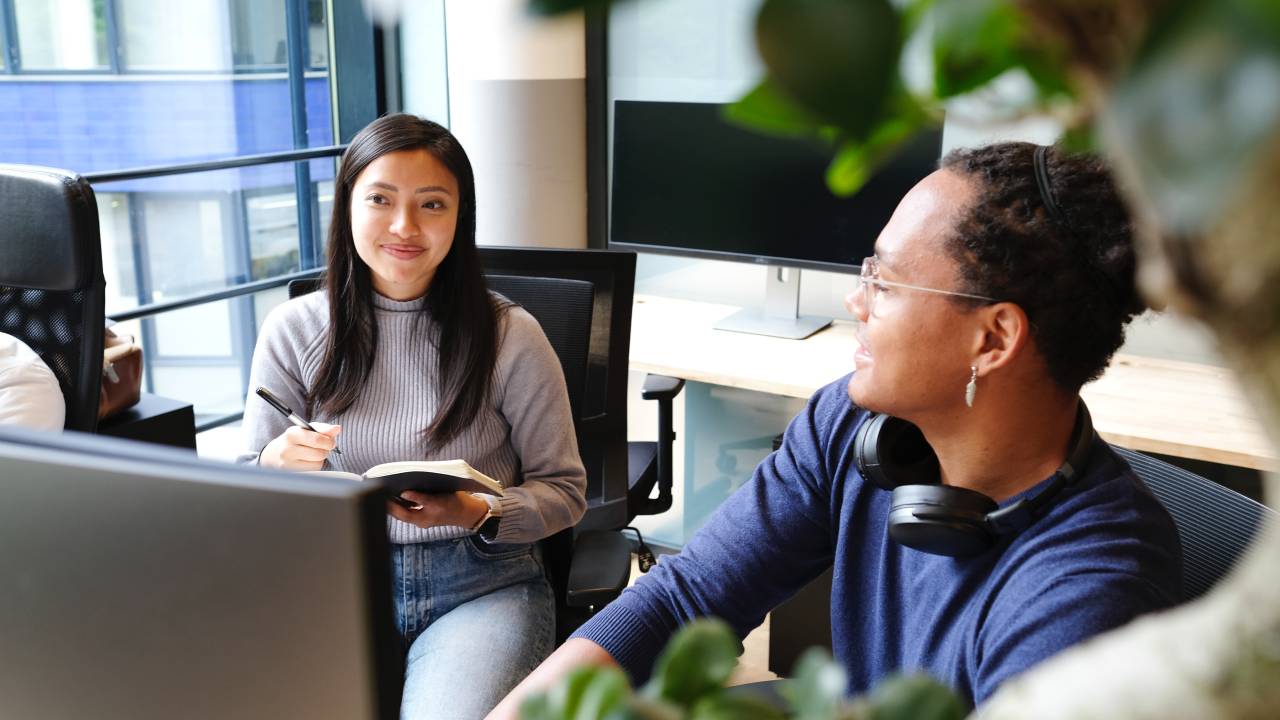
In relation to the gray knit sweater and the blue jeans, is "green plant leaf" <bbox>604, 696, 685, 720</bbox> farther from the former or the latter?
the gray knit sweater

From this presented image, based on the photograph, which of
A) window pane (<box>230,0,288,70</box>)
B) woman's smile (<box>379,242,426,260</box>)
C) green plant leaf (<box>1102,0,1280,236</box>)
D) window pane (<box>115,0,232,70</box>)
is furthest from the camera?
window pane (<box>230,0,288,70</box>)

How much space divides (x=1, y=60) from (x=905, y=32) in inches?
154

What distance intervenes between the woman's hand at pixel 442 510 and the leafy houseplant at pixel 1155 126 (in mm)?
1371

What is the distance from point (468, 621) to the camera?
65.6 inches

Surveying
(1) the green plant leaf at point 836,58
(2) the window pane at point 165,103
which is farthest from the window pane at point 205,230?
(1) the green plant leaf at point 836,58

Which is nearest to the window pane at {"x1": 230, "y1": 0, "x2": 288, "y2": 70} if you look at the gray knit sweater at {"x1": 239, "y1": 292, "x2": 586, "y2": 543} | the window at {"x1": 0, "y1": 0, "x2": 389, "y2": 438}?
the window at {"x1": 0, "y1": 0, "x2": 389, "y2": 438}

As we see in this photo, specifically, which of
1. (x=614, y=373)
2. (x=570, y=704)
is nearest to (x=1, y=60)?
(x=614, y=373)

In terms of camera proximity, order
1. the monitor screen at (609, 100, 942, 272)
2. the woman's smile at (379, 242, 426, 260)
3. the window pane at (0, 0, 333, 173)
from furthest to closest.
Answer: the window pane at (0, 0, 333, 173) < the monitor screen at (609, 100, 942, 272) < the woman's smile at (379, 242, 426, 260)

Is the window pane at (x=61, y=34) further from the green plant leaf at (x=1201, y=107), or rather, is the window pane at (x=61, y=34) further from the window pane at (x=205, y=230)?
the green plant leaf at (x=1201, y=107)

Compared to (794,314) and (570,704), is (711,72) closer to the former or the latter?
(794,314)

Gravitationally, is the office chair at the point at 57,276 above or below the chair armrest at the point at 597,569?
above

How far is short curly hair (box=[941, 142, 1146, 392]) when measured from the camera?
1126mm

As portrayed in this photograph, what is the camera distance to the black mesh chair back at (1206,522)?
1.22 m

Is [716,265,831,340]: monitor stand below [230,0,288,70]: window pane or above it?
below
